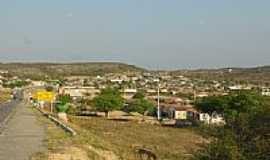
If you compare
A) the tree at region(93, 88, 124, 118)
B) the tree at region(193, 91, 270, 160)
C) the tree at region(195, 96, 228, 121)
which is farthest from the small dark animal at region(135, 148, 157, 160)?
the tree at region(93, 88, 124, 118)

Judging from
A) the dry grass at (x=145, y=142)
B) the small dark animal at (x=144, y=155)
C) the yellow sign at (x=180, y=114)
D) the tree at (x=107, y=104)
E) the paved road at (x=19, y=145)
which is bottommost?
the yellow sign at (x=180, y=114)

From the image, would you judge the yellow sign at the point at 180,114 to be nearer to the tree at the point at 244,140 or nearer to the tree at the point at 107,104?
the tree at the point at 107,104

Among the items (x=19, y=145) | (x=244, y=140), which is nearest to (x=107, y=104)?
(x=244, y=140)

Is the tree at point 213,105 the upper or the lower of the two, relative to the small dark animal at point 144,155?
lower

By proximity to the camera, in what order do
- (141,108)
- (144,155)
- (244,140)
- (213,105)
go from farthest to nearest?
(141,108) → (213,105) → (144,155) → (244,140)

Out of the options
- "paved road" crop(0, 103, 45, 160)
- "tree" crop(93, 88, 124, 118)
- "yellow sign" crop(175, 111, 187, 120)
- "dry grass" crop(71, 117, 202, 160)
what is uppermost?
"paved road" crop(0, 103, 45, 160)

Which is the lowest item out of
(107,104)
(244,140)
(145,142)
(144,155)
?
(107,104)

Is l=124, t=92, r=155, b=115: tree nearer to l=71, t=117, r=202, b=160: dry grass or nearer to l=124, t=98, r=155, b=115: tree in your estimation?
l=124, t=98, r=155, b=115: tree

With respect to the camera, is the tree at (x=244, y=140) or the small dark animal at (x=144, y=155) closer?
the tree at (x=244, y=140)

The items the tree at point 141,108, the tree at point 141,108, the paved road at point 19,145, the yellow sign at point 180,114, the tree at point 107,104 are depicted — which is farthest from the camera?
the tree at point 141,108

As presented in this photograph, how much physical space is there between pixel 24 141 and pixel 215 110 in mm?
61193

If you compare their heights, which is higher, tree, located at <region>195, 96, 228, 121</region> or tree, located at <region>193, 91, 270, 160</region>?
tree, located at <region>193, 91, 270, 160</region>

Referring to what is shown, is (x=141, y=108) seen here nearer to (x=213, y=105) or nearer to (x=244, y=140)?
(x=213, y=105)

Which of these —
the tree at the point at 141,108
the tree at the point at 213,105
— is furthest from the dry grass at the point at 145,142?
the tree at the point at 141,108
